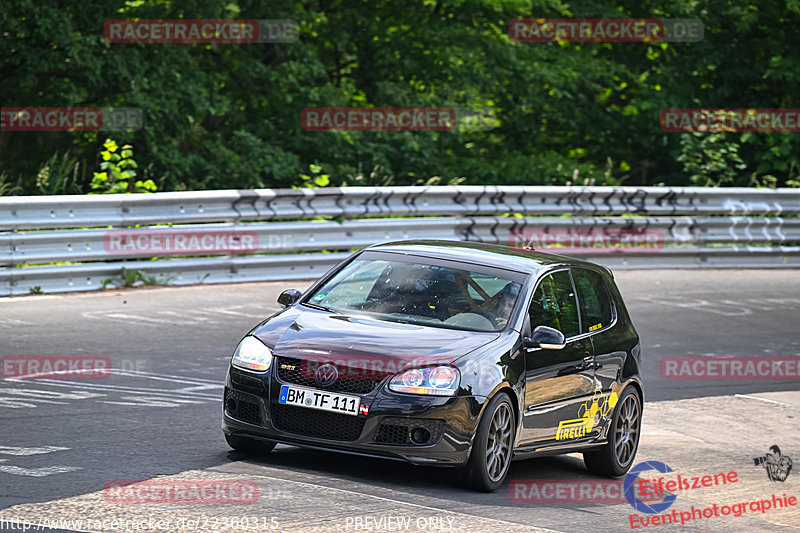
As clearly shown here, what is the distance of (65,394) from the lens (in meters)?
10.1

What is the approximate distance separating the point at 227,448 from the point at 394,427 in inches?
52.6

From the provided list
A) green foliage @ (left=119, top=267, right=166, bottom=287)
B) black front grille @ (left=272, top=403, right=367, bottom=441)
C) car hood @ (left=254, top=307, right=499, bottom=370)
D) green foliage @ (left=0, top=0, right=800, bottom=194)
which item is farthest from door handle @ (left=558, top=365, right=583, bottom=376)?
green foliage @ (left=0, top=0, right=800, bottom=194)

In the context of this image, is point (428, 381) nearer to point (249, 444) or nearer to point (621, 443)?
point (249, 444)

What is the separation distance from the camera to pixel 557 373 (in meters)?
8.72

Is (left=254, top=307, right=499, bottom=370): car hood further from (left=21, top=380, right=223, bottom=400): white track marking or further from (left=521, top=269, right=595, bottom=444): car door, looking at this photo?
(left=21, top=380, right=223, bottom=400): white track marking

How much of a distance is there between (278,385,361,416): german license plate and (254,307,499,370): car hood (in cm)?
19

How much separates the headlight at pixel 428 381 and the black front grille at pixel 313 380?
116mm

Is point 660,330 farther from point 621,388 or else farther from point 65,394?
point 65,394

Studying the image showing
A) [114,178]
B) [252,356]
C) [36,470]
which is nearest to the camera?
[36,470]

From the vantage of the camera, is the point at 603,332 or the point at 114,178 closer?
the point at 603,332

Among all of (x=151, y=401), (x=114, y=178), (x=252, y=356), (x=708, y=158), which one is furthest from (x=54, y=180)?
(x=708, y=158)

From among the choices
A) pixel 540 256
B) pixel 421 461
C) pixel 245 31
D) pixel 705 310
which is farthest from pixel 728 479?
pixel 245 31

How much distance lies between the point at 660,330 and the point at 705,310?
199 centimetres

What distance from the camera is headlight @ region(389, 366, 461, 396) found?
7.75 metres
